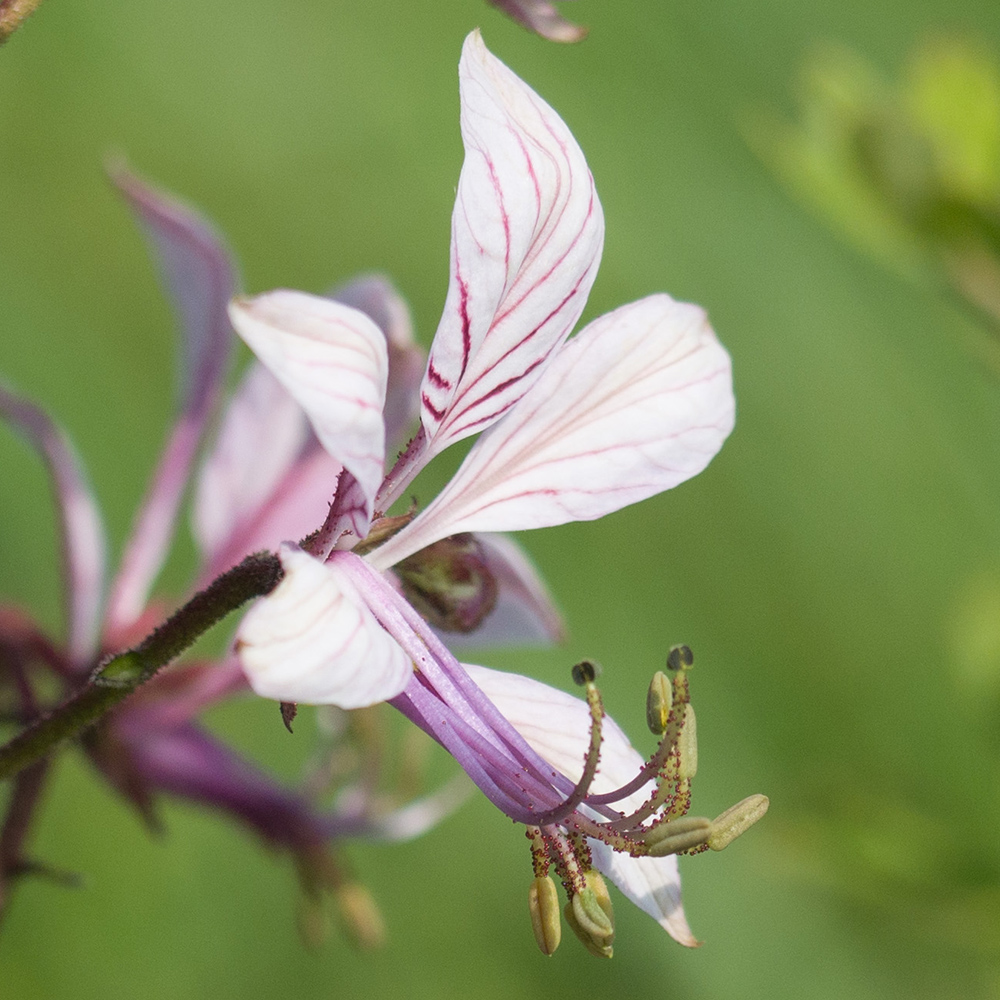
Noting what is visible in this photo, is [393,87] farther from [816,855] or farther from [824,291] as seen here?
[816,855]

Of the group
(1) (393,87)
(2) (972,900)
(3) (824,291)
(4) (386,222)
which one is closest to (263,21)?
(1) (393,87)

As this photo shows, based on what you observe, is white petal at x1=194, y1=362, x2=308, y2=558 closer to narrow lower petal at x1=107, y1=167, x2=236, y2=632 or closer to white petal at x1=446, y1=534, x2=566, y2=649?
narrow lower petal at x1=107, y1=167, x2=236, y2=632

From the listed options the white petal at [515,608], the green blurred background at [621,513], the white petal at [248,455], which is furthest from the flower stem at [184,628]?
the green blurred background at [621,513]

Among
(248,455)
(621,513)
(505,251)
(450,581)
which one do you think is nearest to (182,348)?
(248,455)

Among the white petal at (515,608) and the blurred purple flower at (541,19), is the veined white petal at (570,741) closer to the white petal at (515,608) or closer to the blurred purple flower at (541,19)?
the white petal at (515,608)

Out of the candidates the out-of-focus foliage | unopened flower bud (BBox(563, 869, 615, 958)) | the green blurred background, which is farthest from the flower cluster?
the green blurred background
